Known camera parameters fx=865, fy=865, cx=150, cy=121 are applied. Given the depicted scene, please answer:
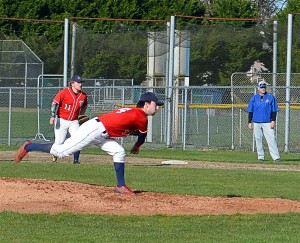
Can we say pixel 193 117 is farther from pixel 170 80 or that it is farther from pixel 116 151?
pixel 116 151

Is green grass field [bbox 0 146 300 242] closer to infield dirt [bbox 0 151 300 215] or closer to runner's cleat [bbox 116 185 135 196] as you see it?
infield dirt [bbox 0 151 300 215]

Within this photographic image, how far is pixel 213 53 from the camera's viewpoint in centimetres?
2581

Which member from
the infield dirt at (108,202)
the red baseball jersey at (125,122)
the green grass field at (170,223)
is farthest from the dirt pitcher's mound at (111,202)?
the red baseball jersey at (125,122)

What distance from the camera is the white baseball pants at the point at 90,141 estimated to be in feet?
37.3

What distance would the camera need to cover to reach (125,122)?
11289 millimetres

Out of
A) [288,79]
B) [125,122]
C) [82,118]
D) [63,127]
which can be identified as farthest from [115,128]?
[288,79]

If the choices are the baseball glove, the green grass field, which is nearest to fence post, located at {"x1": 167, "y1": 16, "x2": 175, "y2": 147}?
the baseball glove

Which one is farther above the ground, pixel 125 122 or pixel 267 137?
pixel 125 122

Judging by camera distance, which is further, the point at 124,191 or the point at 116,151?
the point at 124,191

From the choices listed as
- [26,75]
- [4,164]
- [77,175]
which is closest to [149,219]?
[77,175]

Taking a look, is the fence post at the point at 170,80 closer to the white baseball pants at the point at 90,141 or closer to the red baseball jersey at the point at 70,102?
the red baseball jersey at the point at 70,102

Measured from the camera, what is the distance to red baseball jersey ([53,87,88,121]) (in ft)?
55.7

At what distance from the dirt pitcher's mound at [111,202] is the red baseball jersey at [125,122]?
90cm

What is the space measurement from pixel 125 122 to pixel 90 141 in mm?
554
